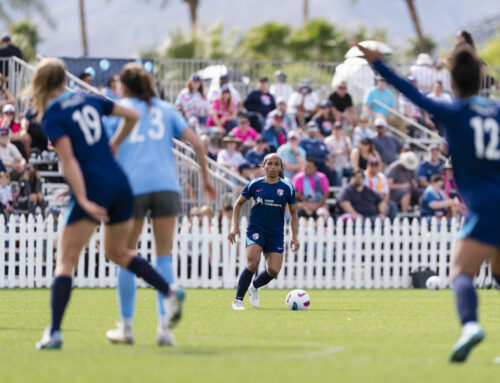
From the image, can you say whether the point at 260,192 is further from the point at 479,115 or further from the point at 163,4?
the point at 163,4

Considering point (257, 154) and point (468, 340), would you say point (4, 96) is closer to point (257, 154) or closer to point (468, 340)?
point (257, 154)

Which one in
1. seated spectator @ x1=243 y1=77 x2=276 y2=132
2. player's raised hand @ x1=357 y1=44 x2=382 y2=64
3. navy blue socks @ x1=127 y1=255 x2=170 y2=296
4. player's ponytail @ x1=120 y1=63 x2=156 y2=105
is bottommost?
navy blue socks @ x1=127 y1=255 x2=170 y2=296

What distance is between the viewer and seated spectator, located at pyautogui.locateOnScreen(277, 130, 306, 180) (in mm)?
20828

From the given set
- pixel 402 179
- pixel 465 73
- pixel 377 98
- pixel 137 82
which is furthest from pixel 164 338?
pixel 377 98

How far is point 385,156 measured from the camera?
22.6m

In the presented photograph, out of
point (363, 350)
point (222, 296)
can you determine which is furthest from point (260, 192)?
point (363, 350)

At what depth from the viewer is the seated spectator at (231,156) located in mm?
21062

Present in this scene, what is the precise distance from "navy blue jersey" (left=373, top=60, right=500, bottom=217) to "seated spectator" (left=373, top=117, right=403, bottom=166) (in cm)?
1524

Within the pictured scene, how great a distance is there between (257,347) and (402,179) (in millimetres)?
13826

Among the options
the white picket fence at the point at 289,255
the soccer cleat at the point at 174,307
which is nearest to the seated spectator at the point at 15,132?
the white picket fence at the point at 289,255

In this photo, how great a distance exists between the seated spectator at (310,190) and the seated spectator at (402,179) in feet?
6.21

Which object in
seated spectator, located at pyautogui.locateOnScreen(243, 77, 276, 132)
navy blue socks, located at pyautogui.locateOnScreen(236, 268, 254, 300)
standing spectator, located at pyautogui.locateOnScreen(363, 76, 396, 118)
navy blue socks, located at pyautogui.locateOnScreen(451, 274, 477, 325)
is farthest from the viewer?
→ standing spectator, located at pyautogui.locateOnScreen(363, 76, 396, 118)

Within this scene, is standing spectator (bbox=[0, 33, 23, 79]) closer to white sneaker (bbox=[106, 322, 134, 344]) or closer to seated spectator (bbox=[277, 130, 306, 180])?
seated spectator (bbox=[277, 130, 306, 180])

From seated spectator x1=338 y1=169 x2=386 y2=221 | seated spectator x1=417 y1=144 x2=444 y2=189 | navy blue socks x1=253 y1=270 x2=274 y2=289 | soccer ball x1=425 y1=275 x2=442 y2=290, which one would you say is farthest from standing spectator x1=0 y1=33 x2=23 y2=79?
navy blue socks x1=253 y1=270 x2=274 y2=289
